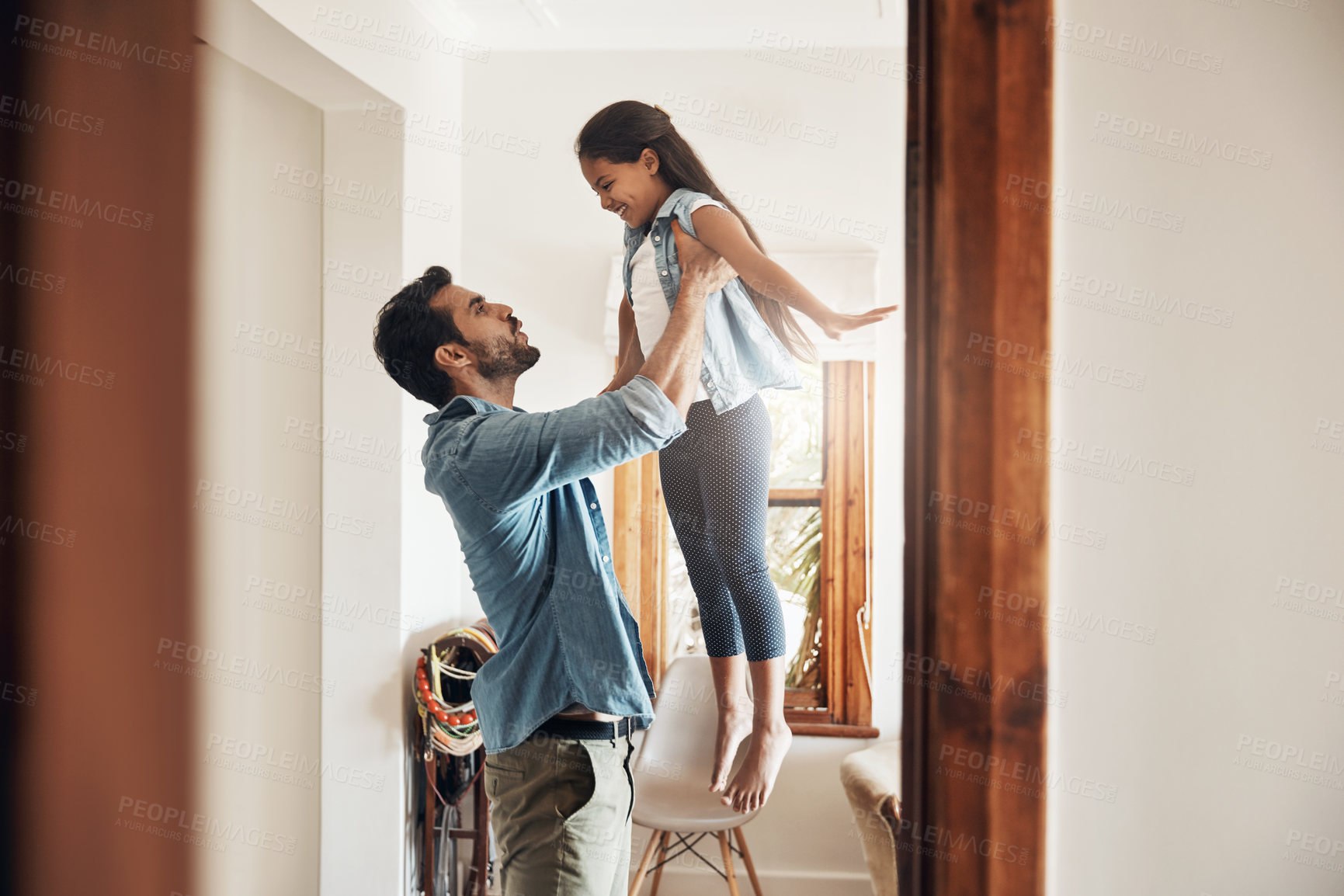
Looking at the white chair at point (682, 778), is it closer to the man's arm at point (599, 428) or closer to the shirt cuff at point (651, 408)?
the man's arm at point (599, 428)

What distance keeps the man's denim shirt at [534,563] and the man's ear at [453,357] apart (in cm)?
6

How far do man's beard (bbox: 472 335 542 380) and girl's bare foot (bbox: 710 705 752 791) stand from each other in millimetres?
→ 552

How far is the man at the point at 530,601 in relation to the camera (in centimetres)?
109

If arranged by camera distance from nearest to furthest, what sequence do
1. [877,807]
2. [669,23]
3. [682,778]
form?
[877,807] < [682,778] < [669,23]

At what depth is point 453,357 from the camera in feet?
3.85

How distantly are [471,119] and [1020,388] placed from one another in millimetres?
2373

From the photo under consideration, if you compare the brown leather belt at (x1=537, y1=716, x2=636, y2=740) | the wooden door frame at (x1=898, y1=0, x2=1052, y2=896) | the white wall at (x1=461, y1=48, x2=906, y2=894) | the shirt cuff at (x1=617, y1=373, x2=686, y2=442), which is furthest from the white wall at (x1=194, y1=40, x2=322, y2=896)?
the wooden door frame at (x1=898, y1=0, x2=1052, y2=896)

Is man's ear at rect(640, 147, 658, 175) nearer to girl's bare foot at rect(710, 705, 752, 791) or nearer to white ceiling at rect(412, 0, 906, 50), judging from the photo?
girl's bare foot at rect(710, 705, 752, 791)

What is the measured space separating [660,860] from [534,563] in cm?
175

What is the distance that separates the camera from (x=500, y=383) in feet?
3.93

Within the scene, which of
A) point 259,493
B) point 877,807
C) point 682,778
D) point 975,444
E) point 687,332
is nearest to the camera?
point 975,444

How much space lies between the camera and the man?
1092 mm

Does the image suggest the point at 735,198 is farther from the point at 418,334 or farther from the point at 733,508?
the point at 733,508

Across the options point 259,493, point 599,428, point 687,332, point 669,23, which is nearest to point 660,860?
point 259,493
